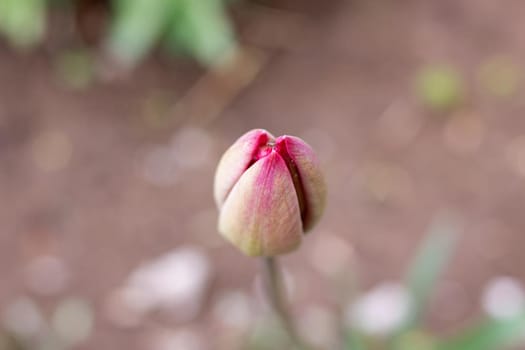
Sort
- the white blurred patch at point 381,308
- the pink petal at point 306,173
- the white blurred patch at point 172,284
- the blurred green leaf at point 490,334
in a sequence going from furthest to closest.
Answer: the white blurred patch at point 172,284
the white blurred patch at point 381,308
the blurred green leaf at point 490,334
the pink petal at point 306,173

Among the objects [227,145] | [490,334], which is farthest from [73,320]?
[490,334]

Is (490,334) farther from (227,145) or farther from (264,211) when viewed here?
(227,145)

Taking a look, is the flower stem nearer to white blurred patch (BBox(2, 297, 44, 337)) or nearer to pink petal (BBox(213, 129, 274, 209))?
pink petal (BBox(213, 129, 274, 209))

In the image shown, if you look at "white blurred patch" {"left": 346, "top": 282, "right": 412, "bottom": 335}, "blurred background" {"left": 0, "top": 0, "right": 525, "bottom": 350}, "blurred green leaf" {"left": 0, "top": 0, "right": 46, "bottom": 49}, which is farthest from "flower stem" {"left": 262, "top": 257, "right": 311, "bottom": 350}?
"blurred green leaf" {"left": 0, "top": 0, "right": 46, "bottom": 49}

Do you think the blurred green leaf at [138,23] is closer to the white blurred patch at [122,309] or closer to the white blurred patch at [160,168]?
the white blurred patch at [160,168]

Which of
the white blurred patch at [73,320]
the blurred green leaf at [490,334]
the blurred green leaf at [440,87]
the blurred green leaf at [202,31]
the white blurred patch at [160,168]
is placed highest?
the blurred green leaf at [202,31]

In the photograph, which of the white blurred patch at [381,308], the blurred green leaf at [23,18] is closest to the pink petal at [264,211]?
the white blurred patch at [381,308]
